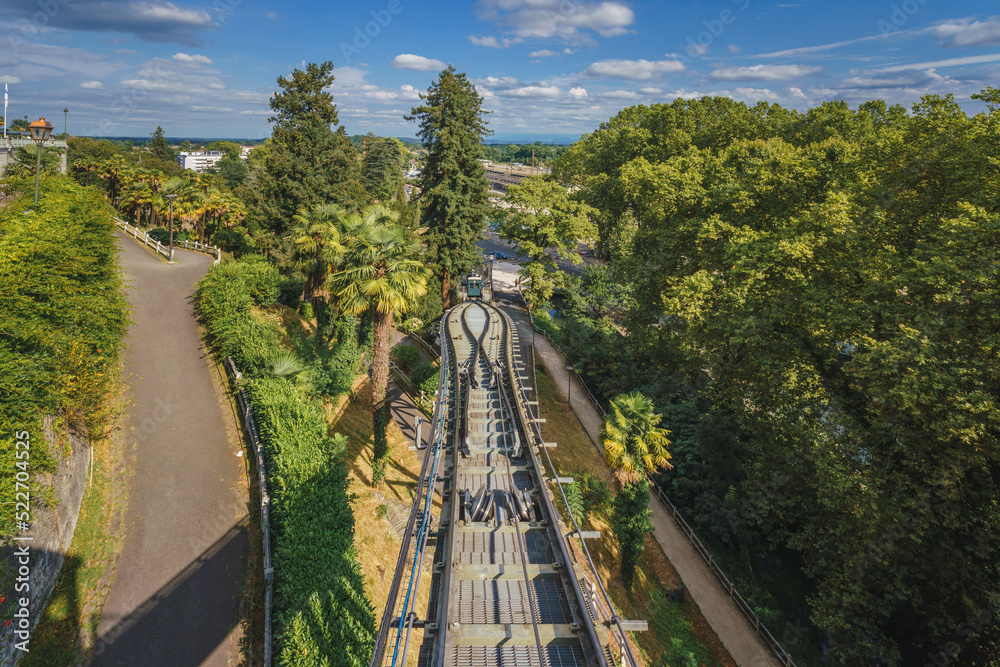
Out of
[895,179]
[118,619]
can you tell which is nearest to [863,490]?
[895,179]

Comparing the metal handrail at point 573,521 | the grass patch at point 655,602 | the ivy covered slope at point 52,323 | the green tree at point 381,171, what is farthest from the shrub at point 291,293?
the green tree at point 381,171

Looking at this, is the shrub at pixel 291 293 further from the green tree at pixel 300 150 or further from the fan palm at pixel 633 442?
the fan palm at pixel 633 442

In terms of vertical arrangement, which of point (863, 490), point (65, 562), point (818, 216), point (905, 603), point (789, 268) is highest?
point (818, 216)

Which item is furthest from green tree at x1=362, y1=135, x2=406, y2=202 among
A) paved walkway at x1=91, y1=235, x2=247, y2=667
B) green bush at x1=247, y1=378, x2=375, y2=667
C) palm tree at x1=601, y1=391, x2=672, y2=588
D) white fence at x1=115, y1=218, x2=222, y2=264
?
green bush at x1=247, y1=378, x2=375, y2=667

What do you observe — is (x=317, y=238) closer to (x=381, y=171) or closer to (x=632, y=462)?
(x=632, y=462)

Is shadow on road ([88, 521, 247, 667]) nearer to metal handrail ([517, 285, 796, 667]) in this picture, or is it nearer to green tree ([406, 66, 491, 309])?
metal handrail ([517, 285, 796, 667])

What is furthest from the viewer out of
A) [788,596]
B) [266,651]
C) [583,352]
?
[583,352]

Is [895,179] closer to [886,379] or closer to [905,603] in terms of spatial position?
[886,379]
